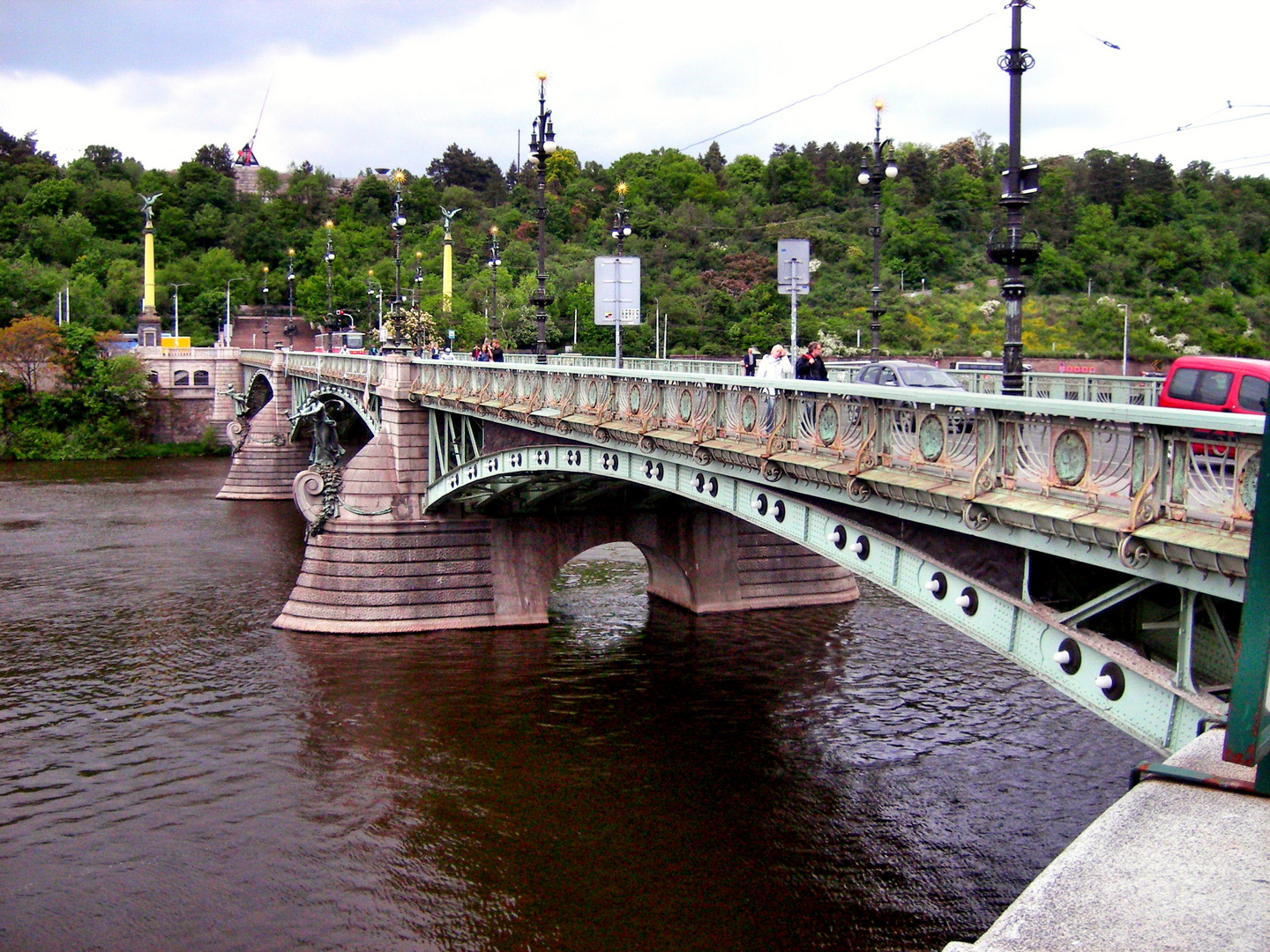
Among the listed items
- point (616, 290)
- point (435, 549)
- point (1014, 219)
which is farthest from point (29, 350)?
point (1014, 219)

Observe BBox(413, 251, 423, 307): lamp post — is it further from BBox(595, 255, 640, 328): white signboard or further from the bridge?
BBox(595, 255, 640, 328): white signboard

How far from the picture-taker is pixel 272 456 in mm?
58406

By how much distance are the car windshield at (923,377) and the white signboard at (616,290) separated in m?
4.81

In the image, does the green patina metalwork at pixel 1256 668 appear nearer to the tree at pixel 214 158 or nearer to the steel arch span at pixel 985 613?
the steel arch span at pixel 985 613

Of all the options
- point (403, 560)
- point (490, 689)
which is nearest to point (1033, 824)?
point (490, 689)

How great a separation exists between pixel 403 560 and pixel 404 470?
2434mm

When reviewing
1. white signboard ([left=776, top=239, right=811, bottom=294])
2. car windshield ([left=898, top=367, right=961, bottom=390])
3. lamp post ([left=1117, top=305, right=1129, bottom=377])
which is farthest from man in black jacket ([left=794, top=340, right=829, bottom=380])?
lamp post ([left=1117, top=305, right=1129, bottom=377])

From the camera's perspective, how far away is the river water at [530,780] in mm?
15680

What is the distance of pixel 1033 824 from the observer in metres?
17.5

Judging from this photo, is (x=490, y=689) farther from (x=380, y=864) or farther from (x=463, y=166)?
(x=463, y=166)

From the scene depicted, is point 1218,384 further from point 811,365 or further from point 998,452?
point 998,452

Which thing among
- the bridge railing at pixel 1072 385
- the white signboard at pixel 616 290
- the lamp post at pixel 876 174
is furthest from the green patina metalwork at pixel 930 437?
the lamp post at pixel 876 174

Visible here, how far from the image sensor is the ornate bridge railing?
852 cm

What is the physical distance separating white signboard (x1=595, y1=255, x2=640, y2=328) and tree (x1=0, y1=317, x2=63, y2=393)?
67.1 meters
